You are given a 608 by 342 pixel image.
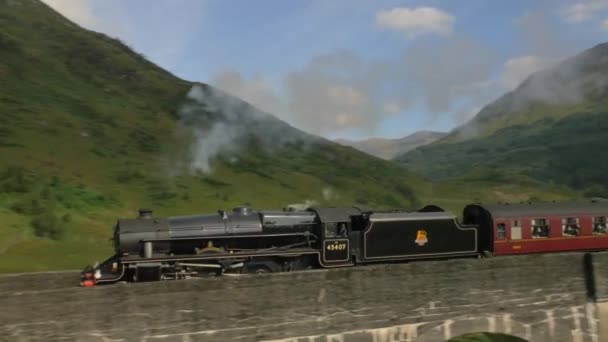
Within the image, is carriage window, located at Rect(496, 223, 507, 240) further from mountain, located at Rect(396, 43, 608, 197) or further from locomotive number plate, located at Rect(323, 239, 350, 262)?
mountain, located at Rect(396, 43, 608, 197)

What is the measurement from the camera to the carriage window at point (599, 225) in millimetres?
18312

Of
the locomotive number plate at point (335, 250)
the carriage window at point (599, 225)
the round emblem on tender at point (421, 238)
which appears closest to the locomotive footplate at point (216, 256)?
the locomotive number plate at point (335, 250)

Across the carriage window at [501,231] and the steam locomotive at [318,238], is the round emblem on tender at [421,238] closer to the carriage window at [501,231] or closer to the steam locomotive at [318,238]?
the steam locomotive at [318,238]

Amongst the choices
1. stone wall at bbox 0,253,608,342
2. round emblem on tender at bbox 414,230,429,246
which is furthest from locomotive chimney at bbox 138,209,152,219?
round emblem on tender at bbox 414,230,429,246

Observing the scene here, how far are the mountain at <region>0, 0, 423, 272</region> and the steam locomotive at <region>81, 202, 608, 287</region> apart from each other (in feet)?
32.8

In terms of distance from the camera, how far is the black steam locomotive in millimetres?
13031

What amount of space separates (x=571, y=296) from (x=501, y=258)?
2.60 m

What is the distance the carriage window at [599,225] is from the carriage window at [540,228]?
79.3 inches

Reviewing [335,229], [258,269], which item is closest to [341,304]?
[258,269]

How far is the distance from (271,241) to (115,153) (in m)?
33.1

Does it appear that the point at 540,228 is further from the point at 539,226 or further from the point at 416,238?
the point at 416,238

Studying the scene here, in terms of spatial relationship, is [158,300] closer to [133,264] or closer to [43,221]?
[133,264]

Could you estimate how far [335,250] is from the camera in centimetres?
1445

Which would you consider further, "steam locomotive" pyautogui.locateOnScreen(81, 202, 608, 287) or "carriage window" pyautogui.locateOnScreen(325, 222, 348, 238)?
"carriage window" pyautogui.locateOnScreen(325, 222, 348, 238)
